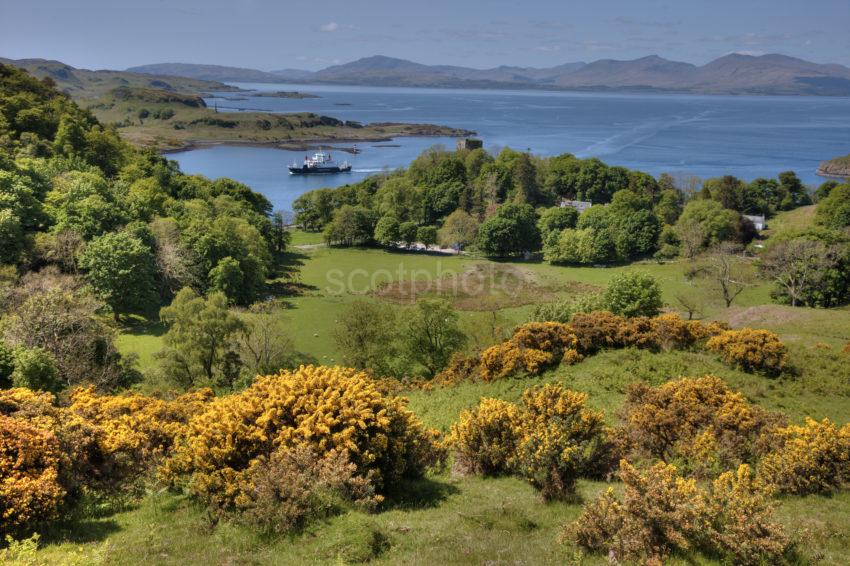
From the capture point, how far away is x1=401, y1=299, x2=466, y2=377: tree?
26844 mm

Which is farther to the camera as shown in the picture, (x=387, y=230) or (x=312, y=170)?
(x=312, y=170)

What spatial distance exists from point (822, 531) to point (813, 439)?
8.20 feet

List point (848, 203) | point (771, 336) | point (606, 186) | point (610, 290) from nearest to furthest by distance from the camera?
point (771, 336)
point (610, 290)
point (848, 203)
point (606, 186)

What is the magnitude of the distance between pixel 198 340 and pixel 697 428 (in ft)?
64.7

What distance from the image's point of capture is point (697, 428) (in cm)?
1220

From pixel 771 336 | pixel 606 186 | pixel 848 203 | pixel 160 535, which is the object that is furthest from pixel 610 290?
pixel 606 186

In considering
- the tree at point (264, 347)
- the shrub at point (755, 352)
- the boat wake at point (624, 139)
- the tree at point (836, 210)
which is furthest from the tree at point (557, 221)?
the boat wake at point (624, 139)

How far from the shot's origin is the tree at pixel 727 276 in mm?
38719

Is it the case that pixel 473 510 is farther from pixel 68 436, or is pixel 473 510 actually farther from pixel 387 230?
pixel 387 230

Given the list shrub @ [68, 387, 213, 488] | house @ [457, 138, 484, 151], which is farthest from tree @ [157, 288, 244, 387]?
house @ [457, 138, 484, 151]

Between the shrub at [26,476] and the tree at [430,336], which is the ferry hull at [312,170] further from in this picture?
the shrub at [26,476]

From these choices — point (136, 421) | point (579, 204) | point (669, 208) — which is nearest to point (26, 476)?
point (136, 421)

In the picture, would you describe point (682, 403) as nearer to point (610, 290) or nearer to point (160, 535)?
point (160, 535)

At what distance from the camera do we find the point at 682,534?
24.6 ft
